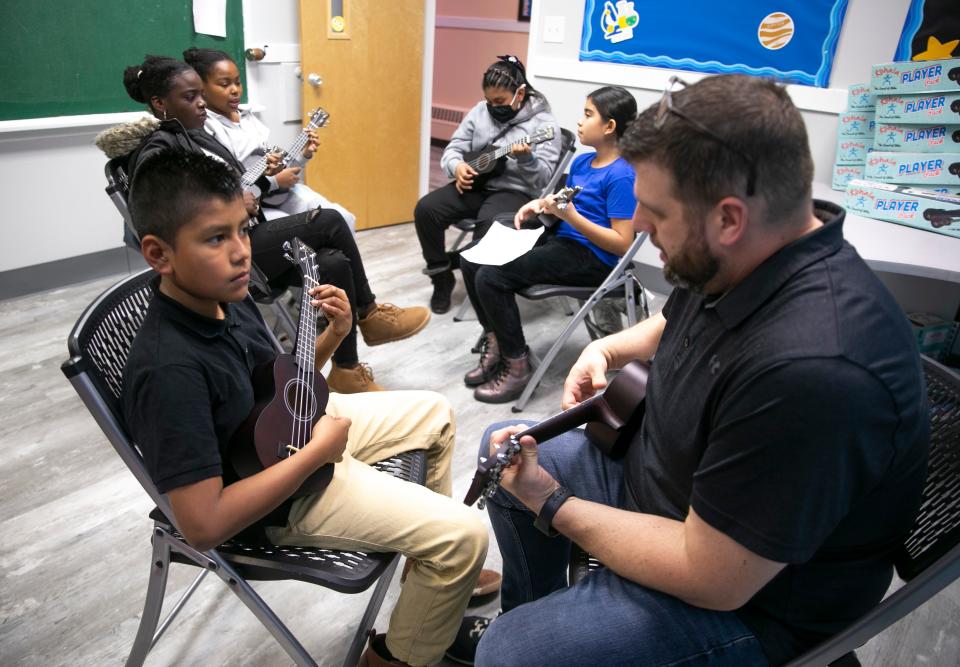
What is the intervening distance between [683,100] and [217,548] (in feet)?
3.63

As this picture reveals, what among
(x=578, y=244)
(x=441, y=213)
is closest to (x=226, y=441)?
(x=578, y=244)

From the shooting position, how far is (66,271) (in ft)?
11.0

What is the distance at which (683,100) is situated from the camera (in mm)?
893

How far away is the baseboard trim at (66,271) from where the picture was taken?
10.4ft

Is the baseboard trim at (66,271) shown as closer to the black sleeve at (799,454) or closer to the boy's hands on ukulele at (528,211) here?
the boy's hands on ukulele at (528,211)

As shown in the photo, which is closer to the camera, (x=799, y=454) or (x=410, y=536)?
(x=799, y=454)

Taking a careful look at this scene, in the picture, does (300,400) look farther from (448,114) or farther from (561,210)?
(448,114)

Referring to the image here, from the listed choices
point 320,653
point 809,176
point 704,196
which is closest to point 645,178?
point 704,196

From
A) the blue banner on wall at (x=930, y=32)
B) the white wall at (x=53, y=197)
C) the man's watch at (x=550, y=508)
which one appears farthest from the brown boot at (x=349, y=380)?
the blue banner on wall at (x=930, y=32)

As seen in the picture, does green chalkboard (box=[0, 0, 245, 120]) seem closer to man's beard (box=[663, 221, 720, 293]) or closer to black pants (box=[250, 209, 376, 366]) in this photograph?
black pants (box=[250, 209, 376, 366])

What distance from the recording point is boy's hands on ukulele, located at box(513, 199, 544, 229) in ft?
8.64

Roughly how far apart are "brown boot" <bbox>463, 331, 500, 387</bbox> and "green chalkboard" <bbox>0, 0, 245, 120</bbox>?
7.56ft

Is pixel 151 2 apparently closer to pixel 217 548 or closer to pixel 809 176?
pixel 217 548

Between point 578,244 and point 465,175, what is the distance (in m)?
0.93
